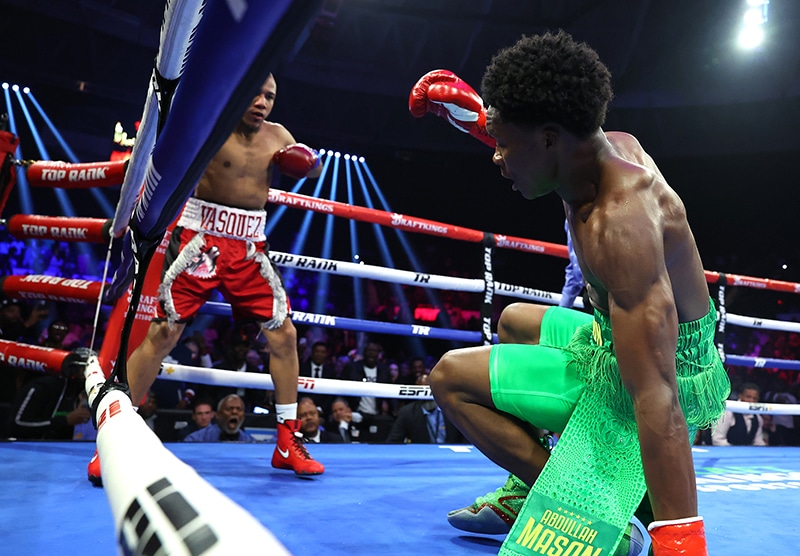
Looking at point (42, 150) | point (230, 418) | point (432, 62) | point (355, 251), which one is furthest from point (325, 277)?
point (230, 418)

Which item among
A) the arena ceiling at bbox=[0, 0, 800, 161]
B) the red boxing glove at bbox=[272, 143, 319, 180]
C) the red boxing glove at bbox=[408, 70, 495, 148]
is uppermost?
the arena ceiling at bbox=[0, 0, 800, 161]

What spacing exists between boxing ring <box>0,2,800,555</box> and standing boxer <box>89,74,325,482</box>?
0.20m

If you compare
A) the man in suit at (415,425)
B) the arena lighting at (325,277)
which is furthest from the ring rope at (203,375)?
the arena lighting at (325,277)

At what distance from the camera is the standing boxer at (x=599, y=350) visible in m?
0.99

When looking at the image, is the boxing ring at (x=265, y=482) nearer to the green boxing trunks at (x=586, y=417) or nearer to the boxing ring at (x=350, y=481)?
the boxing ring at (x=350, y=481)

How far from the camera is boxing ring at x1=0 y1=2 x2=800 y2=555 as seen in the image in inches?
14.6

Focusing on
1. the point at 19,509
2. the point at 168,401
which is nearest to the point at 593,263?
the point at 19,509

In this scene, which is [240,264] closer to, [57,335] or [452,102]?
[452,102]

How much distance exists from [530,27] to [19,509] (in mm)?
8115

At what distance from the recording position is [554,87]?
43.8 inches

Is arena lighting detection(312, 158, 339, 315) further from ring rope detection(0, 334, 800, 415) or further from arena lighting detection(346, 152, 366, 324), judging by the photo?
ring rope detection(0, 334, 800, 415)

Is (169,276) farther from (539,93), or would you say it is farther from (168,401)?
(168,401)

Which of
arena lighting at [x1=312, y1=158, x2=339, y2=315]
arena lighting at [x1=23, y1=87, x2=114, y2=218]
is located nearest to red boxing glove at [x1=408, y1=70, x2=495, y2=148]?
arena lighting at [x1=312, y1=158, x2=339, y2=315]

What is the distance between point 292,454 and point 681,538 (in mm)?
1319
